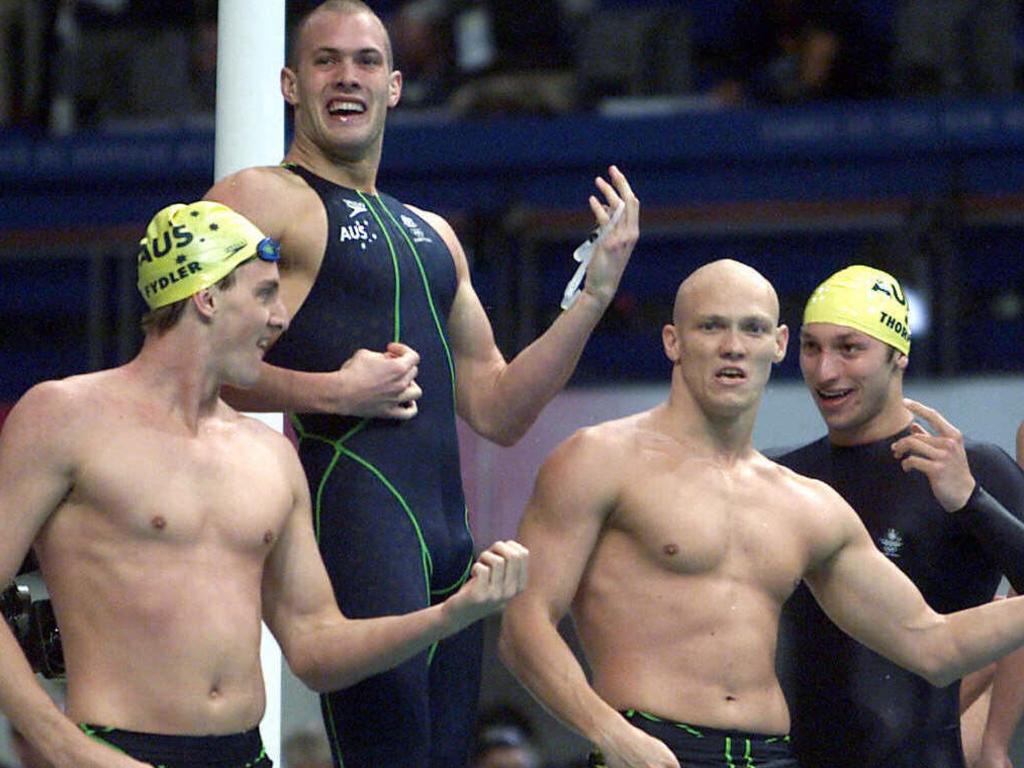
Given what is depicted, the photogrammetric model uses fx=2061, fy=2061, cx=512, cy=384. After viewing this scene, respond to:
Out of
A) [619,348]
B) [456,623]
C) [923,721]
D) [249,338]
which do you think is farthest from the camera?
[619,348]

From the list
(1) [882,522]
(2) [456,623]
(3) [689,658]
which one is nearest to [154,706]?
(2) [456,623]

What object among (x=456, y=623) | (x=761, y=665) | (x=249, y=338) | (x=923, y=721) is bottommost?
(x=923, y=721)

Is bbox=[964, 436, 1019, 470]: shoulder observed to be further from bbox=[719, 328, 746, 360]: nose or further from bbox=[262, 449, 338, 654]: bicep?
bbox=[262, 449, 338, 654]: bicep

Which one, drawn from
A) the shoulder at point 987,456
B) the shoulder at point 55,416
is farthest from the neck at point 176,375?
the shoulder at point 987,456

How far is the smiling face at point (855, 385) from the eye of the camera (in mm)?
5512

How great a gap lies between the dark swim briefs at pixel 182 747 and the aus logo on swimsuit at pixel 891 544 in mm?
1961

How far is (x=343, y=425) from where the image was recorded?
4.52 meters

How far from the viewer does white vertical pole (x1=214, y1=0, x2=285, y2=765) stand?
5148 mm

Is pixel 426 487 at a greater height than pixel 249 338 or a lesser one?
lesser

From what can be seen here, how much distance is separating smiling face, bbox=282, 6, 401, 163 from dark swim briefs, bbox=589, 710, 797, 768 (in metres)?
1.45

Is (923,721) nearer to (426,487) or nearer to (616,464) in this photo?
(616,464)

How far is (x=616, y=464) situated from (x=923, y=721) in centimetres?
120

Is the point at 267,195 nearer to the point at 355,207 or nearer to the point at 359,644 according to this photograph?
the point at 355,207

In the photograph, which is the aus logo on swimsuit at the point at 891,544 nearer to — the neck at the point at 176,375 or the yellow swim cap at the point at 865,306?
the yellow swim cap at the point at 865,306
